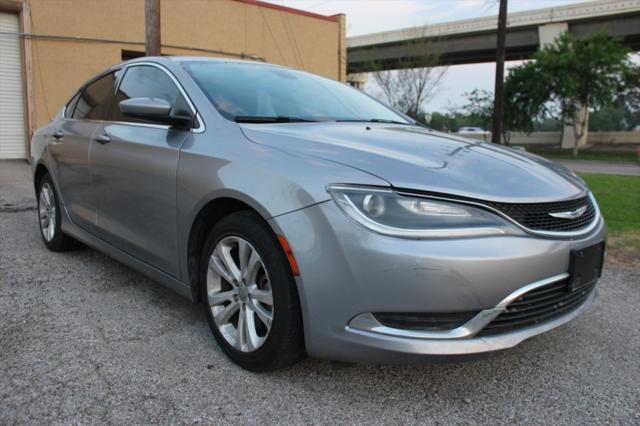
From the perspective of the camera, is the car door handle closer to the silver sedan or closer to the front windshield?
the silver sedan

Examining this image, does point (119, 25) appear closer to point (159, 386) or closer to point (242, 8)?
point (242, 8)

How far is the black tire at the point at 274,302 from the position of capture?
2.23 meters

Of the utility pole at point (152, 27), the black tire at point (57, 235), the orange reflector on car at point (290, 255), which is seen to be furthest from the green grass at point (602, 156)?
the orange reflector on car at point (290, 255)

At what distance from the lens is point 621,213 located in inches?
267

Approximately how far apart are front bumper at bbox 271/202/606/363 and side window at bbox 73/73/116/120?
2.35m

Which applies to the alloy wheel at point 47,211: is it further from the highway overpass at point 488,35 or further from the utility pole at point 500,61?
the highway overpass at point 488,35

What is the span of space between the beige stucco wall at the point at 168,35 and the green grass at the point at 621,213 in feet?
37.2

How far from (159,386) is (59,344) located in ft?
2.51

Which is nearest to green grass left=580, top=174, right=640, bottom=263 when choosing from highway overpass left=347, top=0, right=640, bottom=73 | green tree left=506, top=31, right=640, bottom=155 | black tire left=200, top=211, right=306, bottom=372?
black tire left=200, top=211, right=306, bottom=372

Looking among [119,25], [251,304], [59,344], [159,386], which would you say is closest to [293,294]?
[251,304]

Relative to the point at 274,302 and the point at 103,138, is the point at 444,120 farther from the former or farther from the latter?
the point at 274,302

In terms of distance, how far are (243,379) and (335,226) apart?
0.92 m

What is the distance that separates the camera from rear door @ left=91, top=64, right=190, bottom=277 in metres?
2.92

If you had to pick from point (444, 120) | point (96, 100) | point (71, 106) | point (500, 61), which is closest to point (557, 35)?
point (444, 120)
